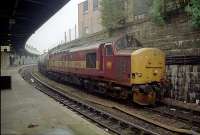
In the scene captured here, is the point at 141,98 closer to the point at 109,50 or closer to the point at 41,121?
the point at 109,50

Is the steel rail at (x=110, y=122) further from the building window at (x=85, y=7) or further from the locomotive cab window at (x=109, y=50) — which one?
the building window at (x=85, y=7)

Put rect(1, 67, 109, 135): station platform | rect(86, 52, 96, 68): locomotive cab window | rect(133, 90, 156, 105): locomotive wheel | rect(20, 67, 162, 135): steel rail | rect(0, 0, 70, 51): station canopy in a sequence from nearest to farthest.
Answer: rect(1, 67, 109, 135): station platform → rect(20, 67, 162, 135): steel rail → rect(0, 0, 70, 51): station canopy → rect(133, 90, 156, 105): locomotive wheel → rect(86, 52, 96, 68): locomotive cab window

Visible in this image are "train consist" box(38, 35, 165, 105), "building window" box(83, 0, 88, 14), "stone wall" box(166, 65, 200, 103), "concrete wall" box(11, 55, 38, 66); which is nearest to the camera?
"train consist" box(38, 35, 165, 105)

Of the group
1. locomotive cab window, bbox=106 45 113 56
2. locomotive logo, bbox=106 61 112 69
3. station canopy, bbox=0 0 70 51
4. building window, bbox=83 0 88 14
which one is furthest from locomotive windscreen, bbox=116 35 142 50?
building window, bbox=83 0 88 14

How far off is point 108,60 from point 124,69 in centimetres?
170

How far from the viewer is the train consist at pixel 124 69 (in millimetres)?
14383

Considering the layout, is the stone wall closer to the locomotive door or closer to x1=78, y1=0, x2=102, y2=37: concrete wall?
the locomotive door

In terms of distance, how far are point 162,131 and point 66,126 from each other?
319 cm

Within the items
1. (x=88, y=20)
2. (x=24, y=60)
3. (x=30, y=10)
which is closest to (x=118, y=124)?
(x=30, y=10)

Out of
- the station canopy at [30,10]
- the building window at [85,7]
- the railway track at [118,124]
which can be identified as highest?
the building window at [85,7]

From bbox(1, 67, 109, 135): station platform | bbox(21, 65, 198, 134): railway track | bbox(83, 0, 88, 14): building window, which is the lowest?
bbox(21, 65, 198, 134): railway track

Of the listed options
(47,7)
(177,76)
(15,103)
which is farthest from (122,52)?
(15,103)

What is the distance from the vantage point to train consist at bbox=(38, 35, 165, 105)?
14.4 m

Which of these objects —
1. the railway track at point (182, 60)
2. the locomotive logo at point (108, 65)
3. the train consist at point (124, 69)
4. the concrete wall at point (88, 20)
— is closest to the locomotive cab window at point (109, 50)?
the train consist at point (124, 69)
